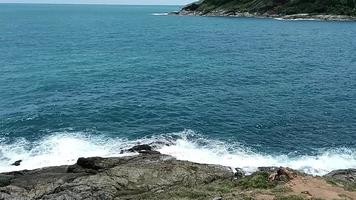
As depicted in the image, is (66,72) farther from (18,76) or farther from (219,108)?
(219,108)

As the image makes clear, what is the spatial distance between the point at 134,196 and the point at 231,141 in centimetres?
2453

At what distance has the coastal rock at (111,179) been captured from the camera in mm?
38656

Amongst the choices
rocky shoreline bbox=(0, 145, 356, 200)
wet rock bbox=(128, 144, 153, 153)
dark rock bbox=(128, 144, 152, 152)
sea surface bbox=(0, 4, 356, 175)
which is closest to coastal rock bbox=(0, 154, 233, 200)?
rocky shoreline bbox=(0, 145, 356, 200)

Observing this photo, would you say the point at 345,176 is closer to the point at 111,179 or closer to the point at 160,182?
the point at 160,182

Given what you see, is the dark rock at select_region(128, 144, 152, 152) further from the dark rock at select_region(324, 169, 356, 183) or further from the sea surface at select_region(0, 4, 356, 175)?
the dark rock at select_region(324, 169, 356, 183)

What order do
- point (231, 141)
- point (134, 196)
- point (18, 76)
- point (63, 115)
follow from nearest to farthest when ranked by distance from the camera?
point (134, 196) → point (231, 141) → point (63, 115) → point (18, 76)

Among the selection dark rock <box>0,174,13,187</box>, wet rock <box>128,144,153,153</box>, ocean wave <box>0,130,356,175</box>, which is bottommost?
ocean wave <box>0,130,356,175</box>

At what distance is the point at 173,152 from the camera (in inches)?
2223

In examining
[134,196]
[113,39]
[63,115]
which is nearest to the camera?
[134,196]

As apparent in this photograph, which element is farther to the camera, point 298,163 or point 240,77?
point 240,77

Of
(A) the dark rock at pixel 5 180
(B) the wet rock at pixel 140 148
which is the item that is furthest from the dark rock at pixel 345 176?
(A) the dark rock at pixel 5 180

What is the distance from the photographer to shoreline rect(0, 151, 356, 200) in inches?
1409

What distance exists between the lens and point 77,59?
370 ft

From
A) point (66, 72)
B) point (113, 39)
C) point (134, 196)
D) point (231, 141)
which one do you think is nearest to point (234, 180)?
point (134, 196)
